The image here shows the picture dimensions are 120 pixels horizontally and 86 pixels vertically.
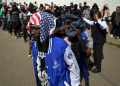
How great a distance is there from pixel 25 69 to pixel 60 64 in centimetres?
356

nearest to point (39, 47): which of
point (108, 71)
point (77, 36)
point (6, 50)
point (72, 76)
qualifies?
point (72, 76)

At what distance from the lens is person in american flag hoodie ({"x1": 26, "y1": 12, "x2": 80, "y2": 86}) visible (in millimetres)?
1978

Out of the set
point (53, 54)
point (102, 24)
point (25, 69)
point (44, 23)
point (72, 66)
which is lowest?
point (25, 69)

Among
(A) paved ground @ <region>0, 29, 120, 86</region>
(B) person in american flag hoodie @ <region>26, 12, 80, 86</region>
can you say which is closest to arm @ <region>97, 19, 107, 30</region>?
(A) paved ground @ <region>0, 29, 120, 86</region>

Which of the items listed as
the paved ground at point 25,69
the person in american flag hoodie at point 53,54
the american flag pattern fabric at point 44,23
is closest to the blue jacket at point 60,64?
the person in american flag hoodie at point 53,54

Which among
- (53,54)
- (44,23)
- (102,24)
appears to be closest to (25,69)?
(102,24)

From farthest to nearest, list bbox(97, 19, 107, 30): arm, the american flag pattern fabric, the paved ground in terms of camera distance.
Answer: the paved ground → bbox(97, 19, 107, 30): arm → the american flag pattern fabric

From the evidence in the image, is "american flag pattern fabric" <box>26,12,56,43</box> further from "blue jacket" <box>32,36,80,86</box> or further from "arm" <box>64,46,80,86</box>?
"arm" <box>64,46,80,86</box>

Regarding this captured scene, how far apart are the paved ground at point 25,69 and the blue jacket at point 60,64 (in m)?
2.34

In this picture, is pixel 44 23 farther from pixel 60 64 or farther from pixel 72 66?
pixel 72 66

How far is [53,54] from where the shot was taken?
6.59 feet

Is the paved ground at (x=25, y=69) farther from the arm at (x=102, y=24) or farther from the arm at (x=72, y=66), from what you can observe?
the arm at (x=72, y=66)

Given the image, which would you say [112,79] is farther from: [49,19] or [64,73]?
[49,19]

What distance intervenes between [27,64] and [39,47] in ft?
12.0
